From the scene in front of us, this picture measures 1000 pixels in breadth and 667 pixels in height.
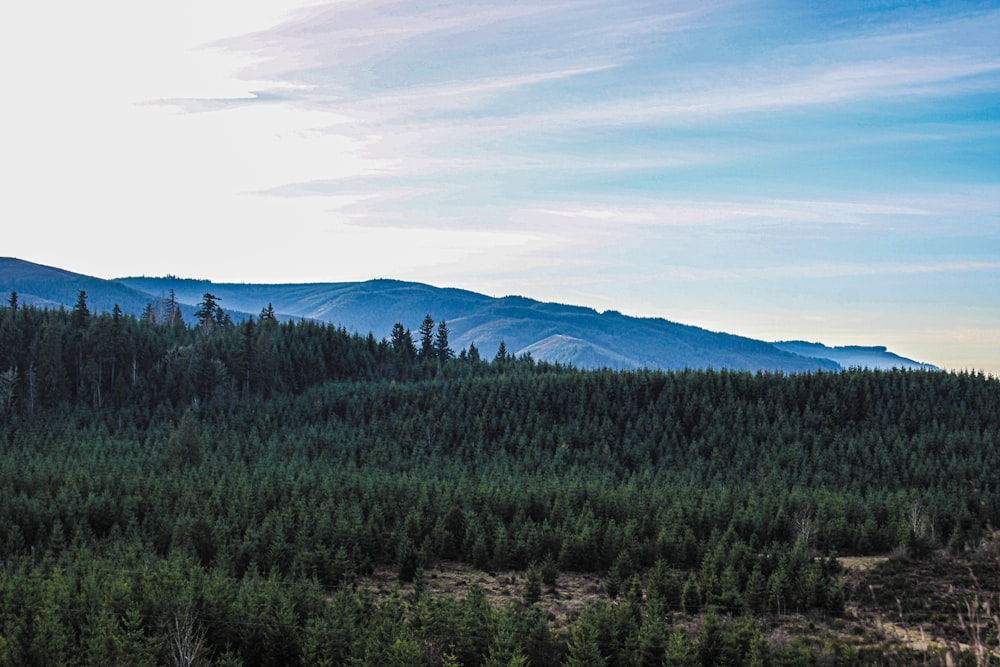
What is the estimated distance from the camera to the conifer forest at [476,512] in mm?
45875

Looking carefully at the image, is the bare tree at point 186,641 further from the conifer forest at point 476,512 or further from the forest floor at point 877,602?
the forest floor at point 877,602

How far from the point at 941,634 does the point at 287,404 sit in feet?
419

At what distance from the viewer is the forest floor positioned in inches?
1868

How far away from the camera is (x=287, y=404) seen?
15950 cm

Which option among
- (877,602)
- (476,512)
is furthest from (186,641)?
(877,602)

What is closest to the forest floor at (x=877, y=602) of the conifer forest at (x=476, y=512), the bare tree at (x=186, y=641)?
the conifer forest at (x=476, y=512)

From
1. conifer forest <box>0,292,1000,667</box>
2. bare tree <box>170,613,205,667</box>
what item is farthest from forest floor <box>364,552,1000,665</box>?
bare tree <box>170,613,205,667</box>

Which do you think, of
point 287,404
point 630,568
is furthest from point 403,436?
point 630,568

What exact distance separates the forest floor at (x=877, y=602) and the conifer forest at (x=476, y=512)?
0.32m

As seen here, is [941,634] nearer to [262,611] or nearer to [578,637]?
[578,637]

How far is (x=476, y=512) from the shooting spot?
81.8 meters

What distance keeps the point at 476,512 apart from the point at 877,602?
120 ft

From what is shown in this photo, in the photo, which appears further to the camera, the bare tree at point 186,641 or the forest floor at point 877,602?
the forest floor at point 877,602

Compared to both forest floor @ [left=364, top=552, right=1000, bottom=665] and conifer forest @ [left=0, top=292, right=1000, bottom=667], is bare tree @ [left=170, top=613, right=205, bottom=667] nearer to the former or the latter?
conifer forest @ [left=0, top=292, right=1000, bottom=667]
